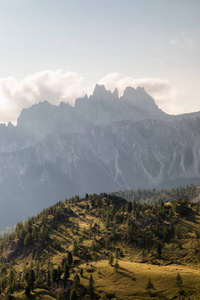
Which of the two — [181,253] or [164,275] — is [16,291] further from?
[181,253]

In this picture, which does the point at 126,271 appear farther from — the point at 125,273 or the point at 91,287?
the point at 91,287

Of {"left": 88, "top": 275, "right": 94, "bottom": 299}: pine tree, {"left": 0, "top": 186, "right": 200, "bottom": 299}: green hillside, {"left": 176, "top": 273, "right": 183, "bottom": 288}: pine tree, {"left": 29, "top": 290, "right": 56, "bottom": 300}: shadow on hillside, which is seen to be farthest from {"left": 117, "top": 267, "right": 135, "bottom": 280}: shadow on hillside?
{"left": 29, "top": 290, "right": 56, "bottom": 300}: shadow on hillside

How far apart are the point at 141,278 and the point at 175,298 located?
76.9 feet

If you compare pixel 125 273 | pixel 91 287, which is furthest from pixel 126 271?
pixel 91 287

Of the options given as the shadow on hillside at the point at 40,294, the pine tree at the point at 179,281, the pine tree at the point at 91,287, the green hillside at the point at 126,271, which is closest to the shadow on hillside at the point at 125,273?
the green hillside at the point at 126,271

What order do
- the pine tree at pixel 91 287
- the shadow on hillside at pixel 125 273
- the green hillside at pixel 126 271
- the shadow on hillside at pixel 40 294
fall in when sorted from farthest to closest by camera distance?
the shadow on hillside at pixel 125 273 → the shadow on hillside at pixel 40 294 → the pine tree at pixel 91 287 → the green hillside at pixel 126 271

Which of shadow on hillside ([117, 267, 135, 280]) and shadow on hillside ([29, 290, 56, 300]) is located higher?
shadow on hillside ([117, 267, 135, 280])

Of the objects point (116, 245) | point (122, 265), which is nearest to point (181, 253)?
point (122, 265)

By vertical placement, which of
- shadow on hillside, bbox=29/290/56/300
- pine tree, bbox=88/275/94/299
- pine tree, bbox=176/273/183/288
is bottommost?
shadow on hillside, bbox=29/290/56/300

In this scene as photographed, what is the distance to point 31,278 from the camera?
146250 mm

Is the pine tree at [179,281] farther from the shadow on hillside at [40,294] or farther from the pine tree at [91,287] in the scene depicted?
the shadow on hillside at [40,294]

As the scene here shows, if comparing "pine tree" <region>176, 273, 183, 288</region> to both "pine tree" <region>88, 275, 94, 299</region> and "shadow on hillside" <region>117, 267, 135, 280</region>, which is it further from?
"pine tree" <region>88, 275, 94, 299</region>

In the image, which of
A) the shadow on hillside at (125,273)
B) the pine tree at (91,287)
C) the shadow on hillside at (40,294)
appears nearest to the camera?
the pine tree at (91,287)

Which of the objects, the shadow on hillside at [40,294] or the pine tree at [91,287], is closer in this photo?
the pine tree at [91,287]
